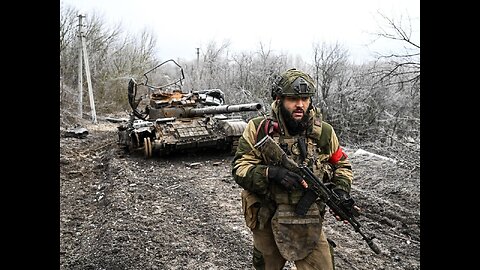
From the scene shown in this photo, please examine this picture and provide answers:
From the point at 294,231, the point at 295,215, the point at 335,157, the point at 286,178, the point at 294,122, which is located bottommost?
the point at 294,231

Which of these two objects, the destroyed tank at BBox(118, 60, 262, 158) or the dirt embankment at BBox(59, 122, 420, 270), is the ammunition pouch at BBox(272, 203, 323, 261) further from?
the destroyed tank at BBox(118, 60, 262, 158)

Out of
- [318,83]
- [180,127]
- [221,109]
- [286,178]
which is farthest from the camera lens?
[318,83]

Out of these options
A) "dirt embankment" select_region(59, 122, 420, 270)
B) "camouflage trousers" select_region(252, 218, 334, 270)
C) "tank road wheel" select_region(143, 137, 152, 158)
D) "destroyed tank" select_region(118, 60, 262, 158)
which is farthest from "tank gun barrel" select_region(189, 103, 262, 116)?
"camouflage trousers" select_region(252, 218, 334, 270)

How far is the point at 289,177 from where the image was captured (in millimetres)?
2764

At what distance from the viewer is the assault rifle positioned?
2.79 meters

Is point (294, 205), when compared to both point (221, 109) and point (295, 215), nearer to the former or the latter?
point (295, 215)

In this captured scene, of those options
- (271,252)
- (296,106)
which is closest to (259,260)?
(271,252)

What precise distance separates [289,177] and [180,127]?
7.11 metres

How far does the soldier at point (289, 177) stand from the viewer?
284 centimetres

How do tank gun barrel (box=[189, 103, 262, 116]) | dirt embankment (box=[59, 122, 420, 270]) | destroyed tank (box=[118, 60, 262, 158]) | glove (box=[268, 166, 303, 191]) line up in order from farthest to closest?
destroyed tank (box=[118, 60, 262, 158]) < tank gun barrel (box=[189, 103, 262, 116]) < dirt embankment (box=[59, 122, 420, 270]) < glove (box=[268, 166, 303, 191])

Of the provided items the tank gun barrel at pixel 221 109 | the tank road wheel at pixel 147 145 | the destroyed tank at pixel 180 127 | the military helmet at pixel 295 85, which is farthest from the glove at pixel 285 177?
the tank road wheel at pixel 147 145

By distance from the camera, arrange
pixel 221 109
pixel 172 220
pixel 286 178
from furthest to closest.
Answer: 1. pixel 221 109
2. pixel 172 220
3. pixel 286 178
